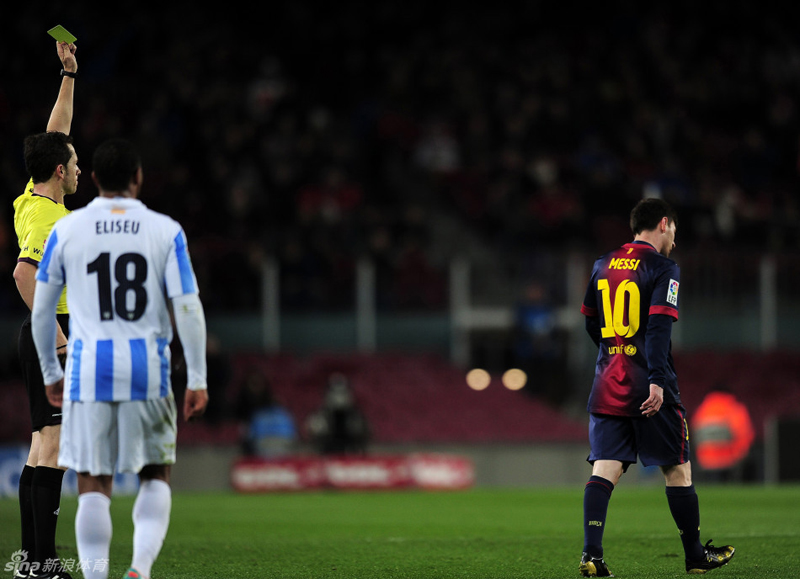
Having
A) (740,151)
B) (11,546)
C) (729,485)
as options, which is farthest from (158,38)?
(11,546)

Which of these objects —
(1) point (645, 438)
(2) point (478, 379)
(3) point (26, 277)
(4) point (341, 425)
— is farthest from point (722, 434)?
(3) point (26, 277)

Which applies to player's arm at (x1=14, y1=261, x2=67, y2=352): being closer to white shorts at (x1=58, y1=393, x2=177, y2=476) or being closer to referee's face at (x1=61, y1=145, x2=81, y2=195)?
referee's face at (x1=61, y1=145, x2=81, y2=195)

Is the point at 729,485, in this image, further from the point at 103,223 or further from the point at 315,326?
the point at 103,223

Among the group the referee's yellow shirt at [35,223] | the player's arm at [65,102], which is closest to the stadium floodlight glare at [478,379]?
the player's arm at [65,102]

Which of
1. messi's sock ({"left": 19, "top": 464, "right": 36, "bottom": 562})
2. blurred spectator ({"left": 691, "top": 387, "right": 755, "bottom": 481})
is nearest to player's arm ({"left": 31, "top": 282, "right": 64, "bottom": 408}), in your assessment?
messi's sock ({"left": 19, "top": 464, "right": 36, "bottom": 562})

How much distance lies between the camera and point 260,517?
38.3 feet

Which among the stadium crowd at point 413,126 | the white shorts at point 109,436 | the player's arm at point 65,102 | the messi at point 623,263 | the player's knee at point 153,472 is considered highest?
the stadium crowd at point 413,126

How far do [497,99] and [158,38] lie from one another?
661cm

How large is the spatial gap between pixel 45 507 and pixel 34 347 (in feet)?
2.54

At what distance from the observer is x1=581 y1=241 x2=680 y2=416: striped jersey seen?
644 centimetres

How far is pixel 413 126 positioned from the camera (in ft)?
75.0

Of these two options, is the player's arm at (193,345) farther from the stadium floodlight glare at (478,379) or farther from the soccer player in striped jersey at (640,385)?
the stadium floodlight glare at (478,379)

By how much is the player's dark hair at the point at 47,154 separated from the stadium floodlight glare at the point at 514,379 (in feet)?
48.2

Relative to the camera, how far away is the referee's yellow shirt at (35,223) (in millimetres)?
5938
